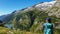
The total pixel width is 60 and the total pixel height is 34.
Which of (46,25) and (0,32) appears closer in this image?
(46,25)

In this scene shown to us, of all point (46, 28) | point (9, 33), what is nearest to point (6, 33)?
point (9, 33)

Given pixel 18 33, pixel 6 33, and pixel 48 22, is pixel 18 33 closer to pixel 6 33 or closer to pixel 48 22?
pixel 6 33

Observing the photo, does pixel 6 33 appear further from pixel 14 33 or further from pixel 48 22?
pixel 48 22

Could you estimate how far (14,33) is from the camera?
30578 millimetres

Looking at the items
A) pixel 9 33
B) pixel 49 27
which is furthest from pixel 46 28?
pixel 9 33

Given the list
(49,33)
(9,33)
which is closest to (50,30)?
(49,33)

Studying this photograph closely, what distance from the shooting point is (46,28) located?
21.2m

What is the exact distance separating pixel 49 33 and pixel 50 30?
314 mm

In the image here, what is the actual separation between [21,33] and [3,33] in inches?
103

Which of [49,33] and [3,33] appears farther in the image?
[3,33]

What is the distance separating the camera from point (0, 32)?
3136 cm

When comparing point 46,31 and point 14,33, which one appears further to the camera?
point 14,33

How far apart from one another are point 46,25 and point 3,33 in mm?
11105

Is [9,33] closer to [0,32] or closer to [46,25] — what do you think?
[0,32]
